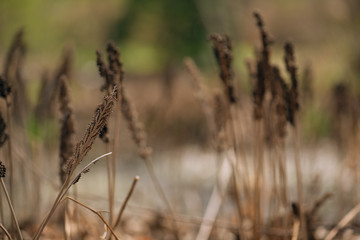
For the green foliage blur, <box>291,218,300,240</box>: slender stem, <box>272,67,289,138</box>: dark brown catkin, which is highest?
the green foliage blur

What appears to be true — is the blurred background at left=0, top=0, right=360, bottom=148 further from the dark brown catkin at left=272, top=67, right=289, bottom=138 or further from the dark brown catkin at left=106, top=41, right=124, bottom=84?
the dark brown catkin at left=106, top=41, right=124, bottom=84

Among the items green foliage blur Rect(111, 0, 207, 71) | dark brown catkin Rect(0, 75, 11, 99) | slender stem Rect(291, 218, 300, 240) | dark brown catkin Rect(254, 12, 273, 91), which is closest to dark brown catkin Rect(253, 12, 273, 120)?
dark brown catkin Rect(254, 12, 273, 91)

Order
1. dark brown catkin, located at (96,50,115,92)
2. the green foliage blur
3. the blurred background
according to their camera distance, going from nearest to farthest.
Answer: dark brown catkin, located at (96,50,115,92) < the blurred background < the green foliage blur

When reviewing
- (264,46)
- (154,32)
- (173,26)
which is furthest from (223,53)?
(154,32)

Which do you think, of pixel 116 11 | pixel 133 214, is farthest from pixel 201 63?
pixel 133 214

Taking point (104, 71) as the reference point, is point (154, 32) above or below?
above

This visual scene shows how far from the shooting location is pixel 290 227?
0.70 m

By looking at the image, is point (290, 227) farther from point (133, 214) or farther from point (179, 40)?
point (179, 40)

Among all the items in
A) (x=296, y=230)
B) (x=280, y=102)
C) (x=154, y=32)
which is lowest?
(x=296, y=230)

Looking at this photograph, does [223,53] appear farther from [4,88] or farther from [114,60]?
[4,88]

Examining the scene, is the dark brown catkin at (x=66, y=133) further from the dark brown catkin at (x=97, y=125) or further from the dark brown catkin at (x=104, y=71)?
the dark brown catkin at (x=97, y=125)

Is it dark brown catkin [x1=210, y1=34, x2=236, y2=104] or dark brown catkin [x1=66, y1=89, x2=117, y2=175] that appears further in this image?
dark brown catkin [x1=210, y1=34, x2=236, y2=104]

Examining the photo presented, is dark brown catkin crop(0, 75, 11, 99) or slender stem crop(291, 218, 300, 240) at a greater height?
dark brown catkin crop(0, 75, 11, 99)

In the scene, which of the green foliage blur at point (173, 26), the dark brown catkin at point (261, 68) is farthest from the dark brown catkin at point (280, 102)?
the green foliage blur at point (173, 26)
